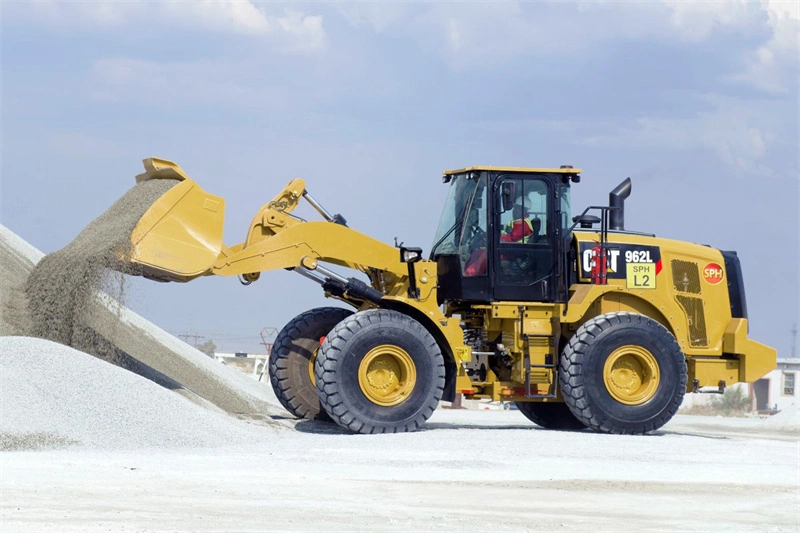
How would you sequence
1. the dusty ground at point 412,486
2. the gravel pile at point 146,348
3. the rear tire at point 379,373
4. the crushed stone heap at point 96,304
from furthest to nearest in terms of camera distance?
the gravel pile at point 146,348 < the crushed stone heap at point 96,304 < the rear tire at point 379,373 < the dusty ground at point 412,486

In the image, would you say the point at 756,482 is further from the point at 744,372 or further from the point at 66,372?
the point at 66,372

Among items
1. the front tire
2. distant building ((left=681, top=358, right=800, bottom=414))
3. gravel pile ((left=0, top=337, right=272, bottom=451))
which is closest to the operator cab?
the front tire

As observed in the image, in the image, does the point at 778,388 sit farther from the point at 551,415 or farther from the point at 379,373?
the point at 379,373

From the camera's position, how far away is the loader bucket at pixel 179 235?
14164 millimetres

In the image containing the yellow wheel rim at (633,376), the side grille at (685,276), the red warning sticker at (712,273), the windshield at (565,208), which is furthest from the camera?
the red warning sticker at (712,273)

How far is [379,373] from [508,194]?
2671 millimetres

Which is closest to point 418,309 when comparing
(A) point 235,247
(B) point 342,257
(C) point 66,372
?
(B) point 342,257

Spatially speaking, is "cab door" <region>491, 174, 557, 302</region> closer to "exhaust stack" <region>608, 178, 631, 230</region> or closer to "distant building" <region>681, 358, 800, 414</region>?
"exhaust stack" <region>608, 178, 631, 230</region>

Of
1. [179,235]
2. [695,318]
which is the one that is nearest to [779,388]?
[695,318]

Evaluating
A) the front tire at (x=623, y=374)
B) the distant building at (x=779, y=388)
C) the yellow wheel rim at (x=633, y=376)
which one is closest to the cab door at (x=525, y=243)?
the front tire at (x=623, y=374)

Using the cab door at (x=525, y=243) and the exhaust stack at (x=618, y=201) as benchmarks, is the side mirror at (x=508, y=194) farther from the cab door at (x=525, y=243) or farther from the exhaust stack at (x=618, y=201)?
the exhaust stack at (x=618, y=201)

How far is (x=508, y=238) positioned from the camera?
15.5 meters

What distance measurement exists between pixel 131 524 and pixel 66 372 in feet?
16.7

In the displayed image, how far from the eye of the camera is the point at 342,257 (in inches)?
605
